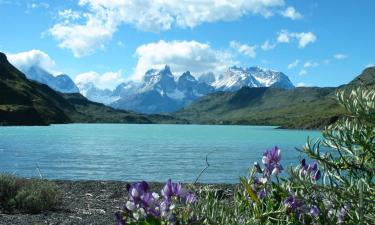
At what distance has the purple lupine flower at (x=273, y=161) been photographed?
184 inches

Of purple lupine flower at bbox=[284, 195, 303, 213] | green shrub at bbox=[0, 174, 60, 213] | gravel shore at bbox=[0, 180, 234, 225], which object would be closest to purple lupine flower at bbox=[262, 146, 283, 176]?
purple lupine flower at bbox=[284, 195, 303, 213]

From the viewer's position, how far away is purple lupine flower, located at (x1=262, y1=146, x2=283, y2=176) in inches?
184

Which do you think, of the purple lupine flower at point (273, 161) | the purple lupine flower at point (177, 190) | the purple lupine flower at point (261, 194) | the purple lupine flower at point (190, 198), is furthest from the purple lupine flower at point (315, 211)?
the purple lupine flower at point (177, 190)

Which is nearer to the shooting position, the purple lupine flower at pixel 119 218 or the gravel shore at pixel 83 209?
the purple lupine flower at pixel 119 218

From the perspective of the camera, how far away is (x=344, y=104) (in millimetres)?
3568

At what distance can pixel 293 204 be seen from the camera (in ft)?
14.0

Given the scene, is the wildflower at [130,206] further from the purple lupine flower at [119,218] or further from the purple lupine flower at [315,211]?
the purple lupine flower at [315,211]

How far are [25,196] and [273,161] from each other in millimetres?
A: 12708

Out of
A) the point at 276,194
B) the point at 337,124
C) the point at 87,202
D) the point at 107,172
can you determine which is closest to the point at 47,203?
the point at 87,202

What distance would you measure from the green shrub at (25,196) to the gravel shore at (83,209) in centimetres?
39

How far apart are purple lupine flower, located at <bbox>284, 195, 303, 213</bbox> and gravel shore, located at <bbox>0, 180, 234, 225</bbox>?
10.0m

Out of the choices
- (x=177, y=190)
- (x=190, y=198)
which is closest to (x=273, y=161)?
(x=190, y=198)

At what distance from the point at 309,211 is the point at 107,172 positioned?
40.5 meters

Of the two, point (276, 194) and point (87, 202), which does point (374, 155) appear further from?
point (87, 202)
